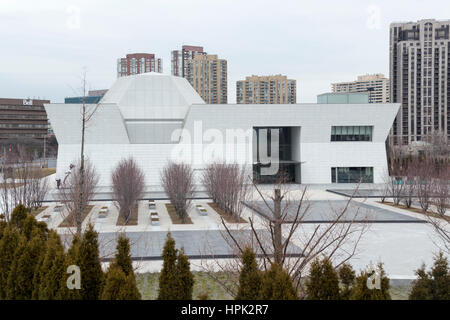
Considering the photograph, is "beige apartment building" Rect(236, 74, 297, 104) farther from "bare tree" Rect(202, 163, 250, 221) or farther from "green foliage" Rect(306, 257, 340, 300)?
"green foliage" Rect(306, 257, 340, 300)

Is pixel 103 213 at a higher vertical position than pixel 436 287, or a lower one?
lower

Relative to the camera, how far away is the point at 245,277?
6301mm

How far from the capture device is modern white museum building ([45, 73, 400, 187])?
4009 centimetres

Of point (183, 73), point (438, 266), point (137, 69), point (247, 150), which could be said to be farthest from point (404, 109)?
point (438, 266)

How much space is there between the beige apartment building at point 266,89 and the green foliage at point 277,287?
331 ft

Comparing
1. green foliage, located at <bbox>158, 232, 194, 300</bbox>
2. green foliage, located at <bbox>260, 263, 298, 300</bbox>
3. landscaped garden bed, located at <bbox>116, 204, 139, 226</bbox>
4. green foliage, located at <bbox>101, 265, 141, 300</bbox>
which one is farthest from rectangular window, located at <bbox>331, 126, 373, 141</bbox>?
green foliage, located at <bbox>101, 265, 141, 300</bbox>

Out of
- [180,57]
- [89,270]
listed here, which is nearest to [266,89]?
[180,57]

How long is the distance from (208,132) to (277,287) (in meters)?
35.8

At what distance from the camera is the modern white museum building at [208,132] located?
40.1m

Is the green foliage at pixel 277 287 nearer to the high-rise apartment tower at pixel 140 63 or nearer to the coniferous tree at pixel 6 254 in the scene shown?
the coniferous tree at pixel 6 254

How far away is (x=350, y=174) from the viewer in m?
43.5

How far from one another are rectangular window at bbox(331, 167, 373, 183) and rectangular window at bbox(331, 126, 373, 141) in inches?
112

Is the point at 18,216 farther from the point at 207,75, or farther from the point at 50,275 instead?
the point at 207,75
